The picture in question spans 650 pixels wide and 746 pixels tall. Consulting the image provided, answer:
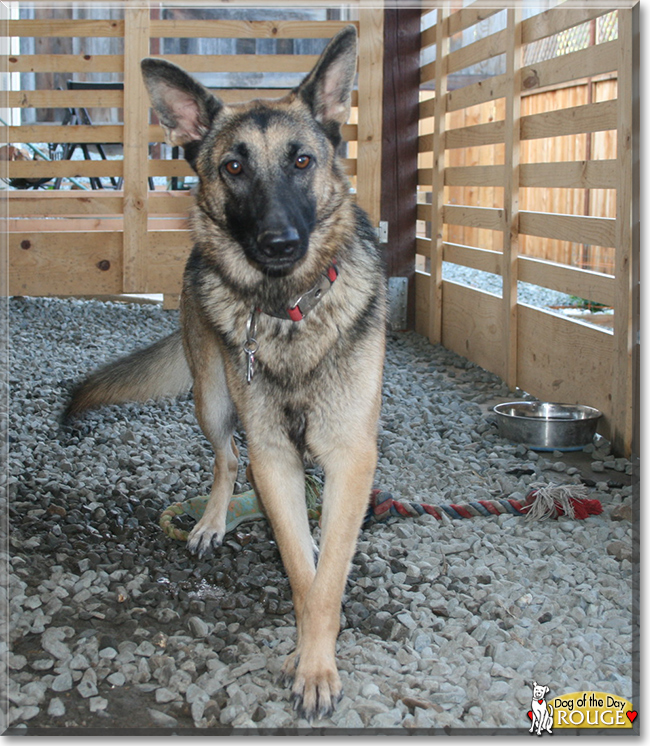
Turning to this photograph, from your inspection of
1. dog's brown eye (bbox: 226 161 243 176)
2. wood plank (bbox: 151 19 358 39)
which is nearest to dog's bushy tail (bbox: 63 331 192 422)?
dog's brown eye (bbox: 226 161 243 176)

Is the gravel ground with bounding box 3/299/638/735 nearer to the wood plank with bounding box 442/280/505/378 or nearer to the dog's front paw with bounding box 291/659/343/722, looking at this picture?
A: the dog's front paw with bounding box 291/659/343/722

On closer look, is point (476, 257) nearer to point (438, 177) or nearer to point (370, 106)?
point (438, 177)

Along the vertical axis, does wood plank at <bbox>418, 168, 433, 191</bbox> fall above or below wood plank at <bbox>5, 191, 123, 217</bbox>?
above

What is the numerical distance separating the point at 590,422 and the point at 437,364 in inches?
73.6

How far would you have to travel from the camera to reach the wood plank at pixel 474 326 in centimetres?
496

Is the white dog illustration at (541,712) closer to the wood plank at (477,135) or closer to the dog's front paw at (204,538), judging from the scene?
the dog's front paw at (204,538)

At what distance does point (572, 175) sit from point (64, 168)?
3963 mm

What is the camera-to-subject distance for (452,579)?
96.6 inches

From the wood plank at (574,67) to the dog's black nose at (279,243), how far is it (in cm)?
220

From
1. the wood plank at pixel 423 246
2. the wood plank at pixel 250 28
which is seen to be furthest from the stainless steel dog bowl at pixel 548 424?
the wood plank at pixel 250 28

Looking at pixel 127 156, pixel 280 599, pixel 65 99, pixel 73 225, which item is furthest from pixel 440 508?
pixel 73 225

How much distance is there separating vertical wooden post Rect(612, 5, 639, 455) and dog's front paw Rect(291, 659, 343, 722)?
6.12 ft

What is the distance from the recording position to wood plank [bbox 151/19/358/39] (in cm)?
581

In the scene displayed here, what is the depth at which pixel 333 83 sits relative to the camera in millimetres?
2293
